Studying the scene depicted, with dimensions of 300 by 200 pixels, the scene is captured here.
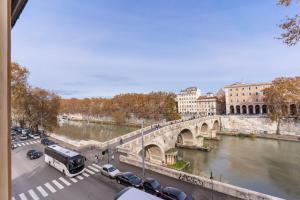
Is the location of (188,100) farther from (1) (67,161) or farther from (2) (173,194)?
(2) (173,194)

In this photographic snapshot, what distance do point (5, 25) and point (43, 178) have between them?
1581cm

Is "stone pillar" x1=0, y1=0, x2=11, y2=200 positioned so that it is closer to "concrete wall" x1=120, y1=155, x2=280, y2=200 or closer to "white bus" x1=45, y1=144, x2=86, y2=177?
"concrete wall" x1=120, y1=155, x2=280, y2=200

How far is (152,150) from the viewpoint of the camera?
2856 cm

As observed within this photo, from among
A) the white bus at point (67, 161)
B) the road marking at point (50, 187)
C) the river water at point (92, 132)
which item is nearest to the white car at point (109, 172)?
the white bus at point (67, 161)

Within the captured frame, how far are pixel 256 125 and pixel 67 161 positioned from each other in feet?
171

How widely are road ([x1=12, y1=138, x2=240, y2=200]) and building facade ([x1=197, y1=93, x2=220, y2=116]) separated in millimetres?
68948

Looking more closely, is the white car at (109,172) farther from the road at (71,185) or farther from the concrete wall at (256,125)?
the concrete wall at (256,125)

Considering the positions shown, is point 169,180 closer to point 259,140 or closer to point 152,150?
A: point 152,150

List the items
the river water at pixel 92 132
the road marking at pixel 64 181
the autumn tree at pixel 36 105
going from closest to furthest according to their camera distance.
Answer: the road marking at pixel 64 181, the autumn tree at pixel 36 105, the river water at pixel 92 132

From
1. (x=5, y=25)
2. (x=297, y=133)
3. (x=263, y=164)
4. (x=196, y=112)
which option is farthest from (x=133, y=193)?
(x=196, y=112)

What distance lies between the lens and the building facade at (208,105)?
78.7m

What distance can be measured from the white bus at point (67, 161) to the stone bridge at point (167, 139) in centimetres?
529

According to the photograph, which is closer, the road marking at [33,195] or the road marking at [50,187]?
the road marking at [33,195]

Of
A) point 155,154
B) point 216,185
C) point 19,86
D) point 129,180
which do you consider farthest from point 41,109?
point 216,185
